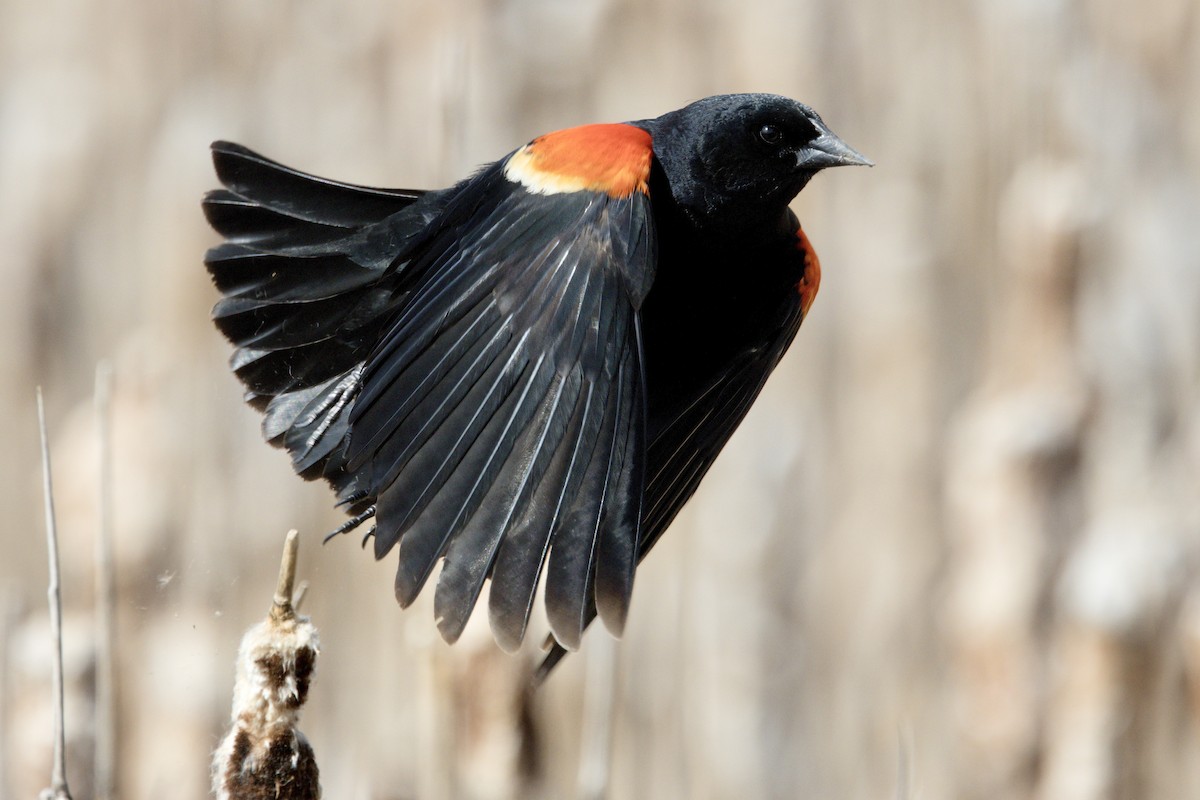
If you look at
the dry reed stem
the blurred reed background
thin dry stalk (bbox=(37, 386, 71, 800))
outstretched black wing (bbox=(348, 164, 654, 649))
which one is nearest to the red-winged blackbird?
outstretched black wing (bbox=(348, 164, 654, 649))

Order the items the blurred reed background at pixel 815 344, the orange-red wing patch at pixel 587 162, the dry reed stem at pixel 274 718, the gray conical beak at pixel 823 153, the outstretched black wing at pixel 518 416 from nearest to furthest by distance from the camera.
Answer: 1. the dry reed stem at pixel 274 718
2. the outstretched black wing at pixel 518 416
3. the orange-red wing patch at pixel 587 162
4. the gray conical beak at pixel 823 153
5. the blurred reed background at pixel 815 344

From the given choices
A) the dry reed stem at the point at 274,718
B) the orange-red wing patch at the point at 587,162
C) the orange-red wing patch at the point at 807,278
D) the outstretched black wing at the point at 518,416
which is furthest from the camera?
the orange-red wing patch at the point at 807,278

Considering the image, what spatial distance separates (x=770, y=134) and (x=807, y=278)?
0.23 m

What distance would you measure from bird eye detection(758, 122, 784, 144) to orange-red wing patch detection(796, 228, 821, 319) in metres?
0.19

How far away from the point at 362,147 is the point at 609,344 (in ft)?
4.05

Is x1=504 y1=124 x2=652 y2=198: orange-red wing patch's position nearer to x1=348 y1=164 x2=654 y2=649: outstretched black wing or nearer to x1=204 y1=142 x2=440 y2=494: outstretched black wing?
x1=348 y1=164 x2=654 y2=649: outstretched black wing

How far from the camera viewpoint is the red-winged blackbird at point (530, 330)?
1.22m

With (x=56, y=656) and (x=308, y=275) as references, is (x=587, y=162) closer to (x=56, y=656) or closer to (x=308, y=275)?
(x=308, y=275)

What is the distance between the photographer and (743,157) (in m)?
1.65

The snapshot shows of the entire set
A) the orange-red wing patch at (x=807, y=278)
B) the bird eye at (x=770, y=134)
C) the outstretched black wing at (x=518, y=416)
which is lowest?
the outstretched black wing at (x=518, y=416)

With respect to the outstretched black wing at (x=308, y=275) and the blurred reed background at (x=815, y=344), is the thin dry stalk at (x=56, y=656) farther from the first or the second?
the blurred reed background at (x=815, y=344)

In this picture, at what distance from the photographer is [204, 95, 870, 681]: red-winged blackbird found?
122 centimetres

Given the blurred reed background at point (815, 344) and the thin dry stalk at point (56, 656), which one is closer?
the thin dry stalk at point (56, 656)

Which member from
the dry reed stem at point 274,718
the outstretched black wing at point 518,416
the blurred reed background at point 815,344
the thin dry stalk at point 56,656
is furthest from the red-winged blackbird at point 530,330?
the blurred reed background at point 815,344
